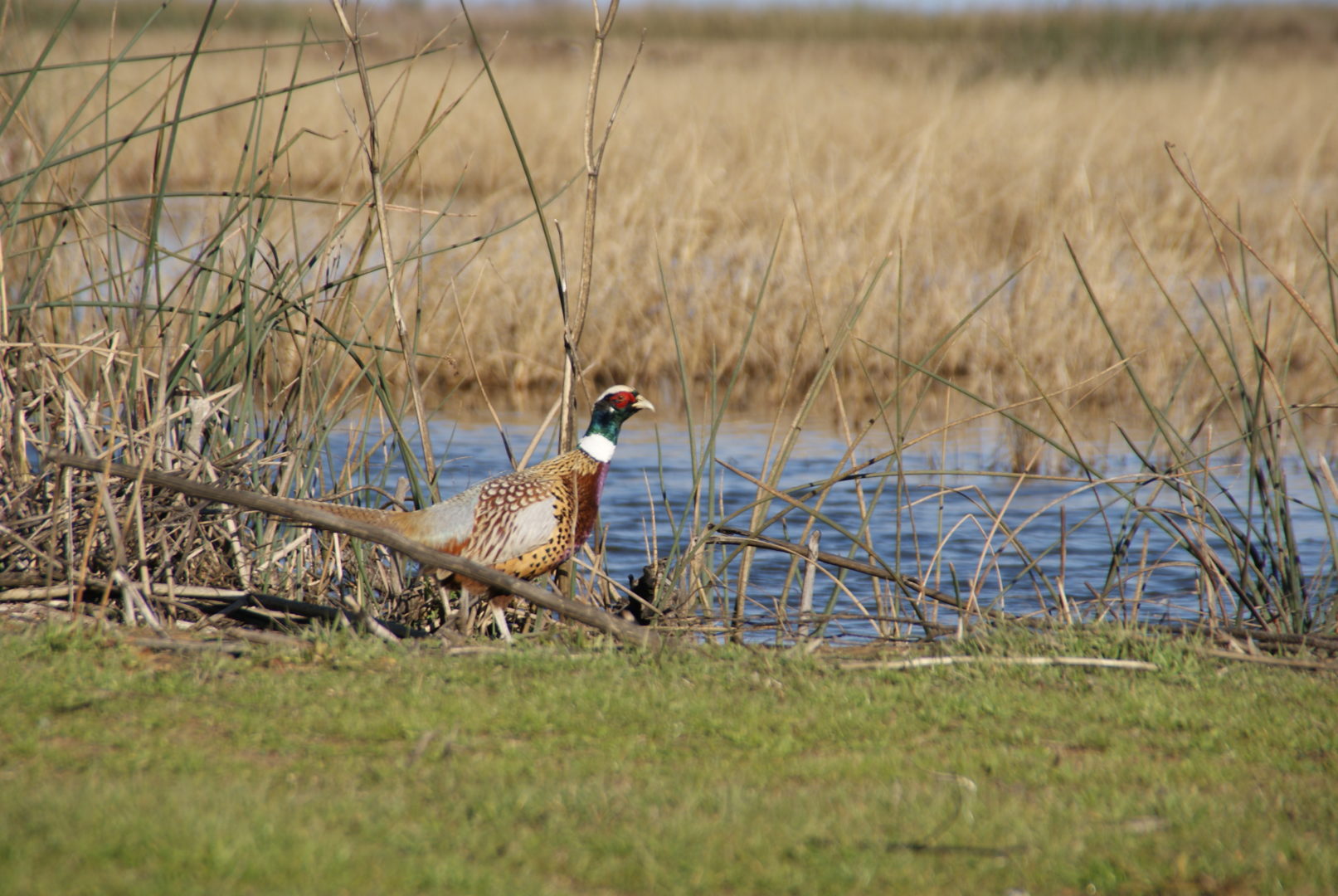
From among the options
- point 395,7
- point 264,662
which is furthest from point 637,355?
point 395,7

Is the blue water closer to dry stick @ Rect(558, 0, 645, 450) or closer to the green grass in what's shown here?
dry stick @ Rect(558, 0, 645, 450)

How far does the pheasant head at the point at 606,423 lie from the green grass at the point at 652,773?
106 centimetres

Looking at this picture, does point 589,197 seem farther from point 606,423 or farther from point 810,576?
point 810,576

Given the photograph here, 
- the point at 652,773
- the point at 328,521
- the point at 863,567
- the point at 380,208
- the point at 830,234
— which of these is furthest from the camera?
the point at 830,234

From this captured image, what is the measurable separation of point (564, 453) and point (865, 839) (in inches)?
101

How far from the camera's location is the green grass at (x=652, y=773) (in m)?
2.71

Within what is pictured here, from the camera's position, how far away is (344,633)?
4.27 m

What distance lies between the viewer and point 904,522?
7.62 meters

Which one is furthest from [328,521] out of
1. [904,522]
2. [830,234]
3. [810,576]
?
[830,234]

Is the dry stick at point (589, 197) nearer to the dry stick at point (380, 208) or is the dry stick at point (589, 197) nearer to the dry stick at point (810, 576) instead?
the dry stick at point (380, 208)

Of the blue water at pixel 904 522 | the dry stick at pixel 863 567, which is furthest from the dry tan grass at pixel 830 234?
the dry stick at pixel 863 567

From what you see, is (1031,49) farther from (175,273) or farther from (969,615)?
(969,615)

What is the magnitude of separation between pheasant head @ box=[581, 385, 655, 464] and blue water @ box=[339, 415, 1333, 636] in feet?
1.33

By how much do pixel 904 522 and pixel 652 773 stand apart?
4557 millimetres
